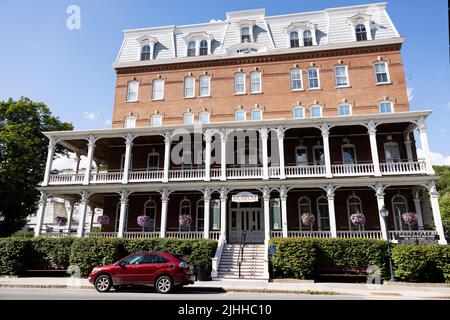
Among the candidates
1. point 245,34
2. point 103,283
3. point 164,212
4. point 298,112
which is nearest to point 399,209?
point 298,112

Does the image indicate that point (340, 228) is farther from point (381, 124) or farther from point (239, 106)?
point (239, 106)

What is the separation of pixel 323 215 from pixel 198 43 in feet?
57.6

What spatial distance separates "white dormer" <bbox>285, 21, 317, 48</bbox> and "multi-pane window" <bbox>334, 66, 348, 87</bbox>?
9.84 feet

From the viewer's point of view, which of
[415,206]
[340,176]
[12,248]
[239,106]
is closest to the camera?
[12,248]

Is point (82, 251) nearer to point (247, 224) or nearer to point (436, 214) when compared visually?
point (247, 224)

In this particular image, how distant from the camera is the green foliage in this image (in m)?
13.8

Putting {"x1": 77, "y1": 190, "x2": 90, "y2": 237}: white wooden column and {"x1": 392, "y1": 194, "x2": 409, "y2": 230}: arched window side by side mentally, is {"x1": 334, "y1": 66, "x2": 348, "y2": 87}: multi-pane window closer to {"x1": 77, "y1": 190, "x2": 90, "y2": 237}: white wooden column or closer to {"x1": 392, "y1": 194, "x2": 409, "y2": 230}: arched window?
{"x1": 392, "y1": 194, "x2": 409, "y2": 230}: arched window

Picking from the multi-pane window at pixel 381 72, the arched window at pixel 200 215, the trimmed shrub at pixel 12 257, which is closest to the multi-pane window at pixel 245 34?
the multi-pane window at pixel 381 72

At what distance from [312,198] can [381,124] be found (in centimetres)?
673

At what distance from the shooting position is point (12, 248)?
658 inches

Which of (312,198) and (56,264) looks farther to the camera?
(312,198)

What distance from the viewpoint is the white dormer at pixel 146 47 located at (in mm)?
26744

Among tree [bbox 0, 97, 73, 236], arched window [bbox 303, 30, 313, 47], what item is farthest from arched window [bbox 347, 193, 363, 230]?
tree [bbox 0, 97, 73, 236]
